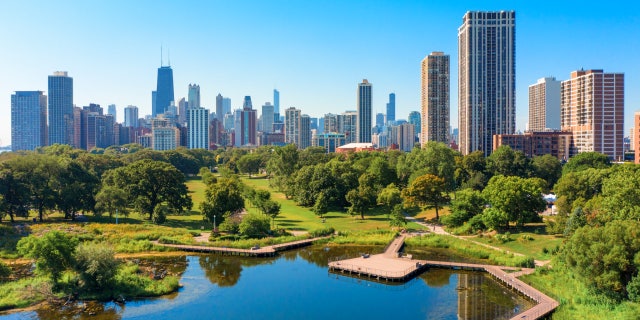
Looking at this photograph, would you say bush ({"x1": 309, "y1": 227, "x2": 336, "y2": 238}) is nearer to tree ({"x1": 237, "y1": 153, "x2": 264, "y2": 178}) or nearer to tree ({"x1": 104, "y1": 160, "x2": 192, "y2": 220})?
tree ({"x1": 104, "y1": 160, "x2": 192, "y2": 220})

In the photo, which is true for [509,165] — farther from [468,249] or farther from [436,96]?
[436,96]

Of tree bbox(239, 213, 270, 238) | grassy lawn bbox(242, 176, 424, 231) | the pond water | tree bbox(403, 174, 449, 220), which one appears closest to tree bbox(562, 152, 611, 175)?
tree bbox(403, 174, 449, 220)

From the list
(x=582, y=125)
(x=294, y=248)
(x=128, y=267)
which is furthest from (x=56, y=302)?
(x=582, y=125)

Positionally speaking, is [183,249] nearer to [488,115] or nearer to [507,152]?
[507,152]

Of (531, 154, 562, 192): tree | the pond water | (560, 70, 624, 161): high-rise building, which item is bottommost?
the pond water

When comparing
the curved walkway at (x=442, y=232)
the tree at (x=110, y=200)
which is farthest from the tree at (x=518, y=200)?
the tree at (x=110, y=200)

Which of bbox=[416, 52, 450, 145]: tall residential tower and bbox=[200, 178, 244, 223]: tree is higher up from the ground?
bbox=[416, 52, 450, 145]: tall residential tower

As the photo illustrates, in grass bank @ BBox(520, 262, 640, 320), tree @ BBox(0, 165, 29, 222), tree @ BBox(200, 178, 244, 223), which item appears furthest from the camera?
tree @ BBox(0, 165, 29, 222)
